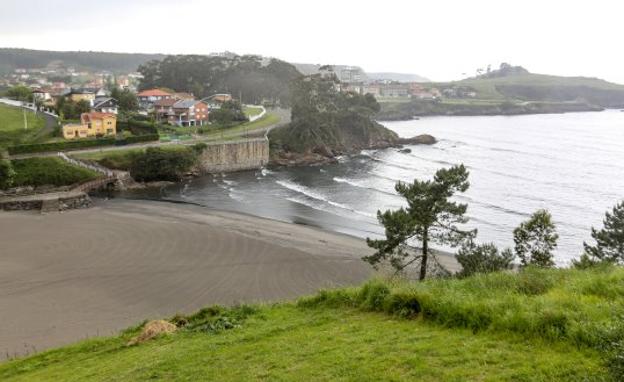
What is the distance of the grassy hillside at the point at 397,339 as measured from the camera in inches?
322

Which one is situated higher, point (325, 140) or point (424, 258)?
point (424, 258)

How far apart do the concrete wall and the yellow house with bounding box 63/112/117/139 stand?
12.6 metres

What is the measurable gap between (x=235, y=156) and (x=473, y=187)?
2827 centimetres

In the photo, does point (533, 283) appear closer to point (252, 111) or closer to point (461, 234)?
point (461, 234)

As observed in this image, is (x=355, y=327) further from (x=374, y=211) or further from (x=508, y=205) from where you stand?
(x=508, y=205)

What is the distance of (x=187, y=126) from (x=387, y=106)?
291 ft

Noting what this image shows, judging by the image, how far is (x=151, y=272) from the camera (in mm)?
26484

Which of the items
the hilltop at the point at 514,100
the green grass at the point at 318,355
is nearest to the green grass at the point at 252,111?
the hilltop at the point at 514,100

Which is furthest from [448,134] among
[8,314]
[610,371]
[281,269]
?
[610,371]

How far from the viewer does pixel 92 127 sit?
60.1 m

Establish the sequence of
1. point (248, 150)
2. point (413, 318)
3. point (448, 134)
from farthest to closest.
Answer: point (448, 134), point (248, 150), point (413, 318)

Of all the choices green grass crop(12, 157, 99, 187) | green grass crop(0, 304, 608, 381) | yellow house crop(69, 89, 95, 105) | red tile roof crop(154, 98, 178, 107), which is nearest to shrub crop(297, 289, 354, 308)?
green grass crop(0, 304, 608, 381)

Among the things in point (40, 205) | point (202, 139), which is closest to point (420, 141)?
point (202, 139)

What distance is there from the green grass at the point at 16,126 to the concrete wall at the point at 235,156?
62.0 ft
